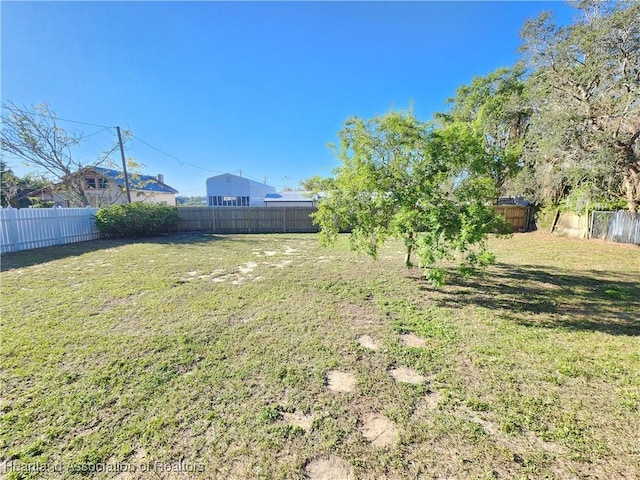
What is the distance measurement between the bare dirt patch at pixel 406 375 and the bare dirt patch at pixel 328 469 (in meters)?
0.89

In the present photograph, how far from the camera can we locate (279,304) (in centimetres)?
379

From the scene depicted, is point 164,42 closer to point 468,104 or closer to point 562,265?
point 562,265

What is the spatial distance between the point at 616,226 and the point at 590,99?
183 inches

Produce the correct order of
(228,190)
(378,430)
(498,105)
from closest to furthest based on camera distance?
(378,430) < (498,105) < (228,190)

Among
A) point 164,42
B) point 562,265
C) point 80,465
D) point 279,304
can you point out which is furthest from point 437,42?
point 80,465

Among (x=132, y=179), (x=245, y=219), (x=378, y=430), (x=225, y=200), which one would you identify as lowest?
(x=378, y=430)

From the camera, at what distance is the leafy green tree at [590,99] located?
8578mm

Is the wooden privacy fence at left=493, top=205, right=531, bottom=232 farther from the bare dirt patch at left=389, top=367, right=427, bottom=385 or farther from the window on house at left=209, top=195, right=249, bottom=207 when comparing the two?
the window on house at left=209, top=195, right=249, bottom=207

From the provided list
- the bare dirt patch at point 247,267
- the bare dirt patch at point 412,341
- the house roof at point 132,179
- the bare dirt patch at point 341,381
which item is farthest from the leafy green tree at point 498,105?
the house roof at point 132,179

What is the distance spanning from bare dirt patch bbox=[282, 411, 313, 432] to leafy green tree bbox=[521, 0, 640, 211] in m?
12.8

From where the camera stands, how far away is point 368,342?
2766 millimetres

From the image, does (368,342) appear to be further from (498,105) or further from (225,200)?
(225,200)

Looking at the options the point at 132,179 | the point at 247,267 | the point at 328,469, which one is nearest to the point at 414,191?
the point at 328,469

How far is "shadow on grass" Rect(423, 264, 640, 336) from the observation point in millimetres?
Answer: 3262
